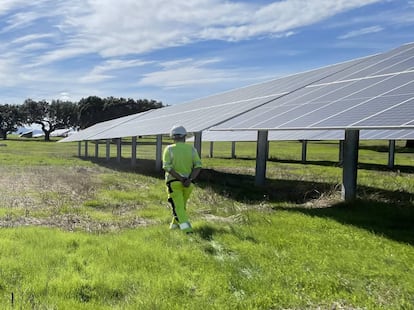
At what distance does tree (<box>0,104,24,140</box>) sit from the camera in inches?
3366

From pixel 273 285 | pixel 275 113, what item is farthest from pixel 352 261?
pixel 275 113

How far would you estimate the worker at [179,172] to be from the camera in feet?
24.5

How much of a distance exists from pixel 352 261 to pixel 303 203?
4.86m

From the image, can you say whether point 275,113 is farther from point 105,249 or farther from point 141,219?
point 105,249

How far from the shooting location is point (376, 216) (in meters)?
8.80

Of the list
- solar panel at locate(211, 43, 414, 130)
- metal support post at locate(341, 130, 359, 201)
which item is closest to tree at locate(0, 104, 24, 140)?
solar panel at locate(211, 43, 414, 130)

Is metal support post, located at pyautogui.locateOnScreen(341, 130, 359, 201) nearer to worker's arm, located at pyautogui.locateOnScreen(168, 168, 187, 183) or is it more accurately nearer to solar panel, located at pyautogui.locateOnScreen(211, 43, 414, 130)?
solar panel, located at pyautogui.locateOnScreen(211, 43, 414, 130)

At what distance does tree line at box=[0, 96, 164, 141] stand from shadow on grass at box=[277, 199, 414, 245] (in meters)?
75.8

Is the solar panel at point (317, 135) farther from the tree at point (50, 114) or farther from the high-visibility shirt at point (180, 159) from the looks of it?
the tree at point (50, 114)

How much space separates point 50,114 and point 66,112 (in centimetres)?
320

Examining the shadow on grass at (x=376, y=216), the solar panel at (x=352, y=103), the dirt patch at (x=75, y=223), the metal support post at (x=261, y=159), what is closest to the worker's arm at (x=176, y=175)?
the dirt patch at (x=75, y=223)

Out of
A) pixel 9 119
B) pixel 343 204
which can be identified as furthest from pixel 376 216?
pixel 9 119

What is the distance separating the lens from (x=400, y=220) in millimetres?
8500

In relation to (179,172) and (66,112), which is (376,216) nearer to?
(179,172)
